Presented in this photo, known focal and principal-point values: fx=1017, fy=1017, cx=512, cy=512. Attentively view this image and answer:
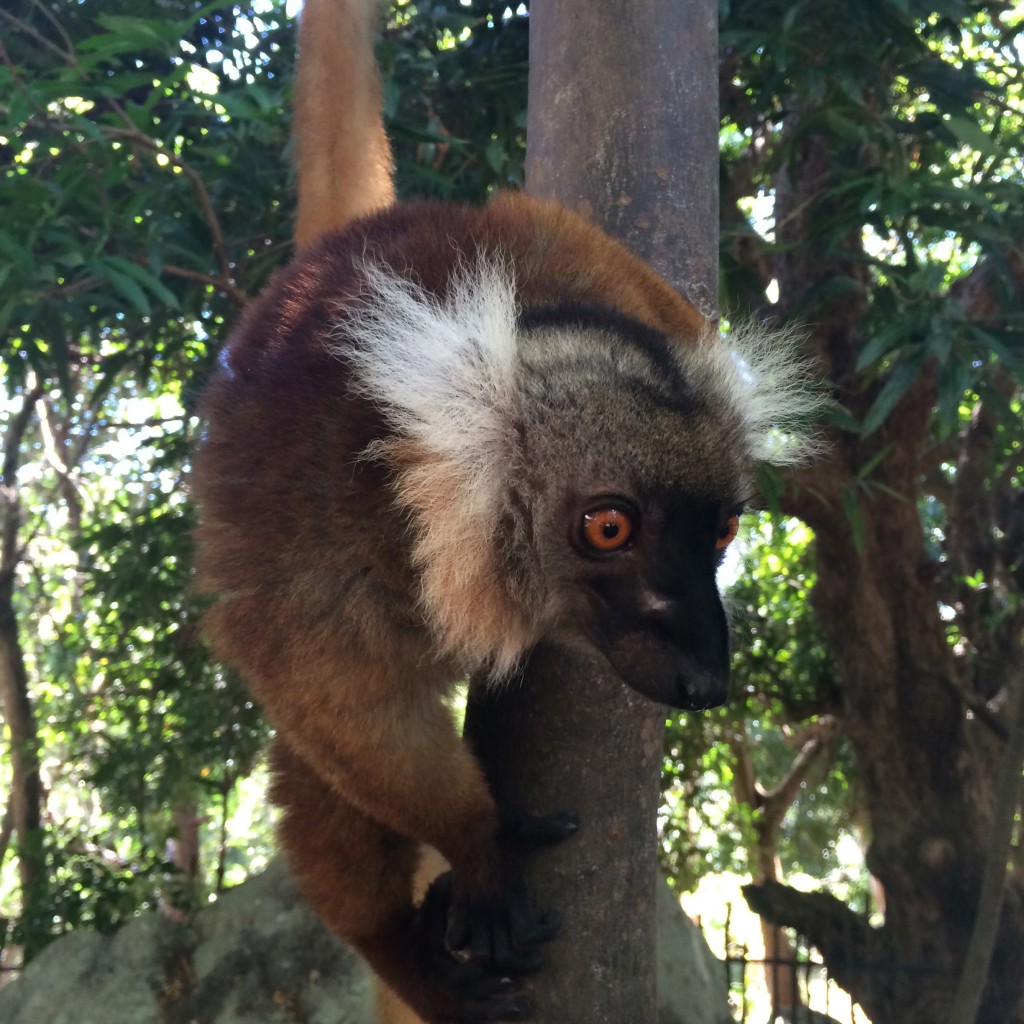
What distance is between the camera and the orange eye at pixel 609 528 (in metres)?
2.04

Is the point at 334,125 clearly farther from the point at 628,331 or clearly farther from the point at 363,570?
the point at 363,570

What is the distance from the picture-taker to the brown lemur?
2.05 metres

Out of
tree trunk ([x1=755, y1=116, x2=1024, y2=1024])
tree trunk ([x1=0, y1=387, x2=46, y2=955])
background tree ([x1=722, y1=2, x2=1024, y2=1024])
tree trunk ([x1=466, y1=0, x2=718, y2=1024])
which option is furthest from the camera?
tree trunk ([x1=0, y1=387, x2=46, y2=955])

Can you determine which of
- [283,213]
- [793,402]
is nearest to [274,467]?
[793,402]

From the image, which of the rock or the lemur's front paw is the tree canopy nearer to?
the rock

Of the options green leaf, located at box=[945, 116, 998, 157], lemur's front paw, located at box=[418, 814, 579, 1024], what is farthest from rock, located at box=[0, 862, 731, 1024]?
green leaf, located at box=[945, 116, 998, 157]

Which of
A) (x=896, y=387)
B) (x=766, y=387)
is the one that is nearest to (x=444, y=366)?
(x=766, y=387)

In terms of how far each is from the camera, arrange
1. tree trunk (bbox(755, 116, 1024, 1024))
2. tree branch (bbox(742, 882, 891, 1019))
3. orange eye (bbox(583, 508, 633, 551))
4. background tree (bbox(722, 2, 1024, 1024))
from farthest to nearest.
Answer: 1. tree branch (bbox(742, 882, 891, 1019))
2. tree trunk (bbox(755, 116, 1024, 1024))
3. background tree (bbox(722, 2, 1024, 1024))
4. orange eye (bbox(583, 508, 633, 551))

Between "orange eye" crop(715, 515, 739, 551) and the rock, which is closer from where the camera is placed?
"orange eye" crop(715, 515, 739, 551)

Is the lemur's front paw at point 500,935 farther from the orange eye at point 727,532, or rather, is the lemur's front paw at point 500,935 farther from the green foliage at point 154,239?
the green foliage at point 154,239

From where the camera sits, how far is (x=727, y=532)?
222 cm

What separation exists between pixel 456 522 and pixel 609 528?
318mm

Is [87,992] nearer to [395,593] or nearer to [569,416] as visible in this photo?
[395,593]

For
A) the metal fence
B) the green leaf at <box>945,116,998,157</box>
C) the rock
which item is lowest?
the metal fence
